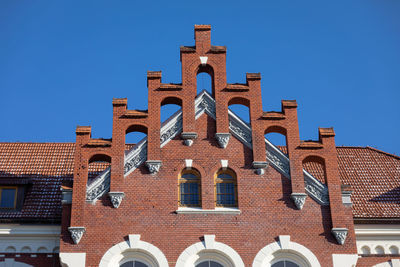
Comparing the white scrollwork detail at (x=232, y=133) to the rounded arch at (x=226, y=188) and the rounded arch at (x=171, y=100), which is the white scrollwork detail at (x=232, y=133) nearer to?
the rounded arch at (x=171, y=100)

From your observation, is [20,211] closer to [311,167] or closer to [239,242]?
[239,242]

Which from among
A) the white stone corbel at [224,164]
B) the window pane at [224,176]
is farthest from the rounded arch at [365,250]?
the white stone corbel at [224,164]

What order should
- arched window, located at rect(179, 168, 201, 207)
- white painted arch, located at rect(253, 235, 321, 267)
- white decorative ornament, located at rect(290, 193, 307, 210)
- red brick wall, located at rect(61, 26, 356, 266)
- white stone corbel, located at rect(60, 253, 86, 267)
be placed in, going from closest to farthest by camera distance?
1. white stone corbel, located at rect(60, 253, 86, 267)
2. white painted arch, located at rect(253, 235, 321, 267)
3. red brick wall, located at rect(61, 26, 356, 266)
4. white decorative ornament, located at rect(290, 193, 307, 210)
5. arched window, located at rect(179, 168, 201, 207)

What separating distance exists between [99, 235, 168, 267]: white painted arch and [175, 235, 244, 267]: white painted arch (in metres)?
0.75

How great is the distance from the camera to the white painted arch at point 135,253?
25422 mm

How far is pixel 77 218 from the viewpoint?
84.4 feet

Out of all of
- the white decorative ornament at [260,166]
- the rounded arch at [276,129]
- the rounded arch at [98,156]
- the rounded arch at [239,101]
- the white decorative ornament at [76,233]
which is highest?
the rounded arch at [239,101]

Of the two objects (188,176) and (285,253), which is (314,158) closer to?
(285,253)

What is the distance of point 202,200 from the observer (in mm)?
26438

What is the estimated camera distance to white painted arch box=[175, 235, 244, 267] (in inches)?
1005

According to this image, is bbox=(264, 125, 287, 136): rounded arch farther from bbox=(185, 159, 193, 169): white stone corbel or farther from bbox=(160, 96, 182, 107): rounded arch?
bbox=(160, 96, 182, 107): rounded arch

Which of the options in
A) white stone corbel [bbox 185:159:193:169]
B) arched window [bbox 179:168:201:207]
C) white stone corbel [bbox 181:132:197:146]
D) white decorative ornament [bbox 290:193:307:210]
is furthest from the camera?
white stone corbel [bbox 181:132:197:146]

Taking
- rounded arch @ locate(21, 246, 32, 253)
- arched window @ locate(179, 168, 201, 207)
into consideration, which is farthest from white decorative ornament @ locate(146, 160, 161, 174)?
rounded arch @ locate(21, 246, 32, 253)

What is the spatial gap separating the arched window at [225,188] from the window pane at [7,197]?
890 cm
